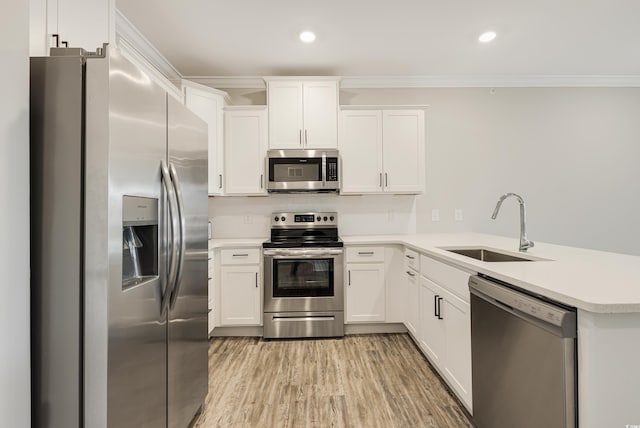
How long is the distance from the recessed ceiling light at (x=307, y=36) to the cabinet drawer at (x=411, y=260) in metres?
1.99

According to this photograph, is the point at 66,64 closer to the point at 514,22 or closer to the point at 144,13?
the point at 144,13

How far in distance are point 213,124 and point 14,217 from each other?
2.49m

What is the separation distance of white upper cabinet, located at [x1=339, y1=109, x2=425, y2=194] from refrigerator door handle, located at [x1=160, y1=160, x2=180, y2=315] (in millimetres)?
2215

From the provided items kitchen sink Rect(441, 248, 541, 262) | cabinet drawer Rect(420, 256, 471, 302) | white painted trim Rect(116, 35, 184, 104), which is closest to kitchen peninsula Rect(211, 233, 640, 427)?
cabinet drawer Rect(420, 256, 471, 302)

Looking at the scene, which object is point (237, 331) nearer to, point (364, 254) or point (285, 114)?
point (364, 254)

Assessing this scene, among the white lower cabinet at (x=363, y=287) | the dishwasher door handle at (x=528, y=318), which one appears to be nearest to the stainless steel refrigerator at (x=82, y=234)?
the dishwasher door handle at (x=528, y=318)

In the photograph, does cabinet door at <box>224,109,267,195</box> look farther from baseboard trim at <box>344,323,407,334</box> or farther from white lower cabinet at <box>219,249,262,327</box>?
baseboard trim at <box>344,323,407,334</box>

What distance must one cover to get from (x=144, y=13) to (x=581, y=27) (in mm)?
3411

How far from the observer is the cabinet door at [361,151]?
3391mm

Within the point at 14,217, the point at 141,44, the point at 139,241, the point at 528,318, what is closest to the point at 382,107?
the point at 141,44

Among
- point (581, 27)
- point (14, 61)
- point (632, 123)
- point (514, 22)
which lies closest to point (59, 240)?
point (14, 61)

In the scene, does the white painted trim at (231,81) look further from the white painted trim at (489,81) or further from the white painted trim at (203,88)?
the white painted trim at (489,81)

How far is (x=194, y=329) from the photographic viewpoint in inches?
65.7

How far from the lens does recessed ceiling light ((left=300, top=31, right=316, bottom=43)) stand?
8.80ft
